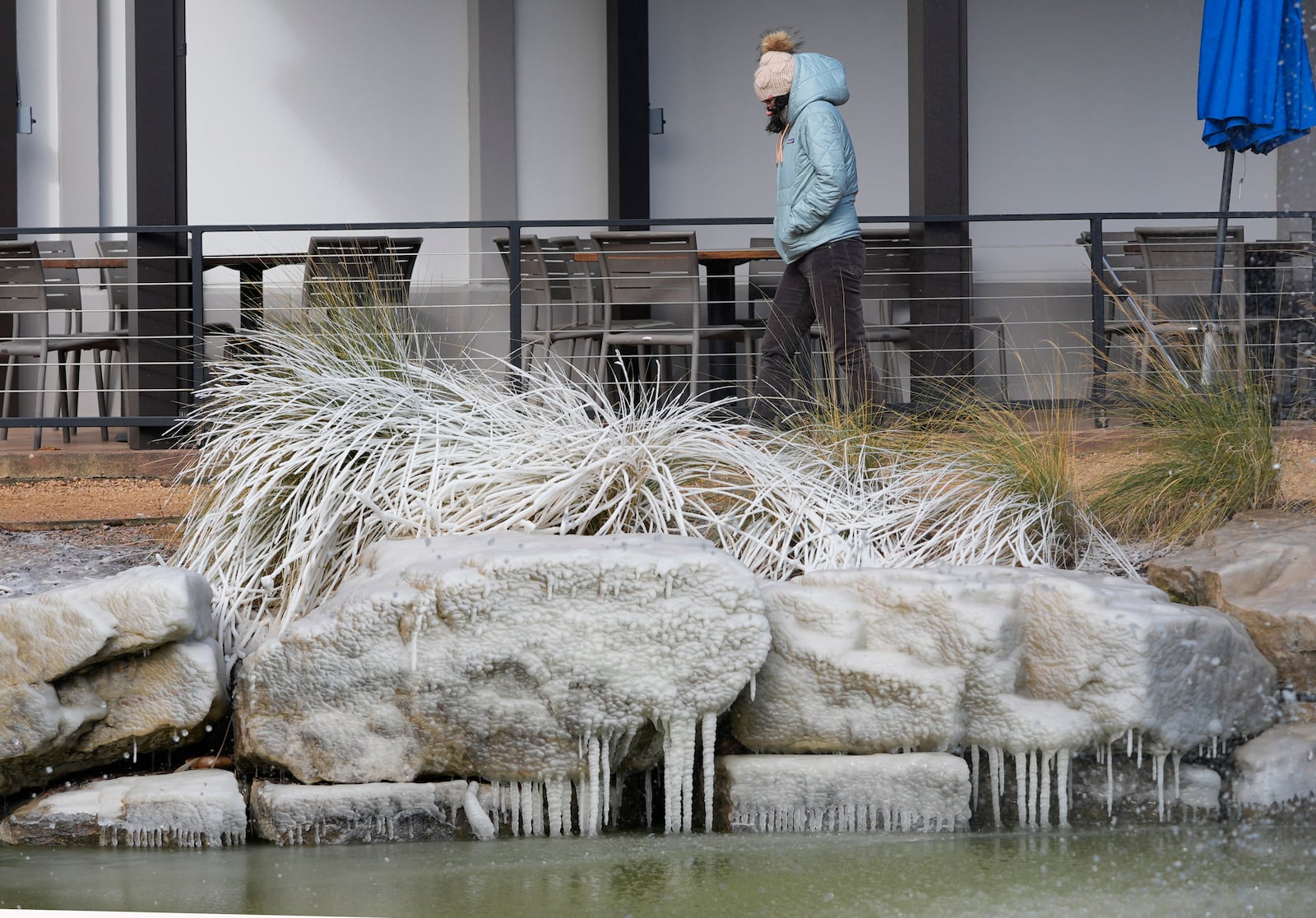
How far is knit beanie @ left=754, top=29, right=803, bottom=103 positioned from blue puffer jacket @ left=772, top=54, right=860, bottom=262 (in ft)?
0.10

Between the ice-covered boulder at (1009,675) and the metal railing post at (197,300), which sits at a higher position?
the metal railing post at (197,300)

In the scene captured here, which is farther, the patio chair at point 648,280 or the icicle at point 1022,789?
the patio chair at point 648,280

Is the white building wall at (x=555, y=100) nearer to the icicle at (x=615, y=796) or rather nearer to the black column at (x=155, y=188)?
the black column at (x=155, y=188)

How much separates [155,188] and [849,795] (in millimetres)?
4025

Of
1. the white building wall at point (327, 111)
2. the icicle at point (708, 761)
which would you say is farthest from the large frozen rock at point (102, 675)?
the white building wall at point (327, 111)

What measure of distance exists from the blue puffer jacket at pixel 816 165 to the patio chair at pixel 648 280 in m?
0.98

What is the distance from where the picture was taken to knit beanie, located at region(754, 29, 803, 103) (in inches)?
179

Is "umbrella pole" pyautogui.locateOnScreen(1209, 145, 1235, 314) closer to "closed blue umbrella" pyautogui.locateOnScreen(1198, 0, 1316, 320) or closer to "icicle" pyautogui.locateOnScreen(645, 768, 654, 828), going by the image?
"closed blue umbrella" pyautogui.locateOnScreen(1198, 0, 1316, 320)

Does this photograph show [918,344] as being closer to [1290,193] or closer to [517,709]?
[517,709]

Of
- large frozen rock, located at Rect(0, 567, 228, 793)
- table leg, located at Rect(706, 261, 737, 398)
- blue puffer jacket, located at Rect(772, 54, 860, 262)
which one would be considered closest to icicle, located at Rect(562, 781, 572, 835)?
large frozen rock, located at Rect(0, 567, 228, 793)

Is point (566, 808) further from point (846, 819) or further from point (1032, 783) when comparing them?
point (1032, 783)

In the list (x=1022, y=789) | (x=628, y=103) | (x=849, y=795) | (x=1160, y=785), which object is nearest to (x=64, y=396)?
(x=628, y=103)

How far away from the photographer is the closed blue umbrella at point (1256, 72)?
5.57 metres

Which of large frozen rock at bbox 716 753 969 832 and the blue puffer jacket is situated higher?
the blue puffer jacket
